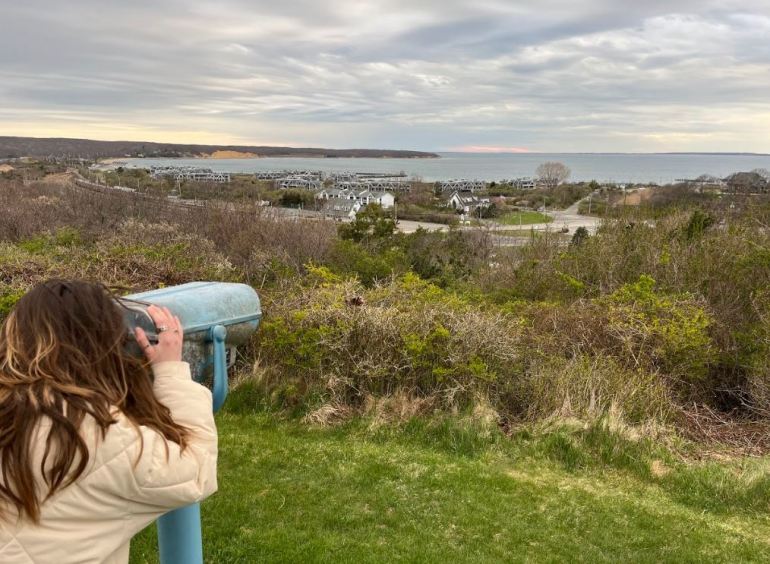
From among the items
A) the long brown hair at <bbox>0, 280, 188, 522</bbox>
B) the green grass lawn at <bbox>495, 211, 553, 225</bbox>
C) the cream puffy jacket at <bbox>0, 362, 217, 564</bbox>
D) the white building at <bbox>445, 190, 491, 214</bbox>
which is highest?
the long brown hair at <bbox>0, 280, 188, 522</bbox>

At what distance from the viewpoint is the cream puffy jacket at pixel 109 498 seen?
5.41ft

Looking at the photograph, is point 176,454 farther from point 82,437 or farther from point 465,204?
point 465,204

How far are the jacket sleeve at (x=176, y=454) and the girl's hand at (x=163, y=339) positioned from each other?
0.03 metres

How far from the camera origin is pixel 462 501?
4492 mm

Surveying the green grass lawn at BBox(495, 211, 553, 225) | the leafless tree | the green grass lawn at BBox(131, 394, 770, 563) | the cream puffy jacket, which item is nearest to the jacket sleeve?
the cream puffy jacket

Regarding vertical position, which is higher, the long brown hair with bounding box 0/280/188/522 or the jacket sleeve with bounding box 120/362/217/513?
the long brown hair with bounding box 0/280/188/522

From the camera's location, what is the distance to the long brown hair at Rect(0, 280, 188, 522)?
1.61 meters

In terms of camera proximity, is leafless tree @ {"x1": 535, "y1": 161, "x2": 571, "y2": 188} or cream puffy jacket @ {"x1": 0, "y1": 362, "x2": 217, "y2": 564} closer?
cream puffy jacket @ {"x1": 0, "y1": 362, "x2": 217, "y2": 564}

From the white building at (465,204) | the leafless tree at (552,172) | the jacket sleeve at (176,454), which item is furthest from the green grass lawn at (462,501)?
the leafless tree at (552,172)

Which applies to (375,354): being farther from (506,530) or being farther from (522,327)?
(506,530)

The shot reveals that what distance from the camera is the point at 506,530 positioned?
415 cm

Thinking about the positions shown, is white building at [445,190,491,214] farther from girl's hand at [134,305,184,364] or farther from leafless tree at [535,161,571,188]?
girl's hand at [134,305,184,364]

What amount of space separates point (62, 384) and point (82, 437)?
0.16m

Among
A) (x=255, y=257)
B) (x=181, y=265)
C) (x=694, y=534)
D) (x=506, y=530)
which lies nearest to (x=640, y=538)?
(x=694, y=534)
